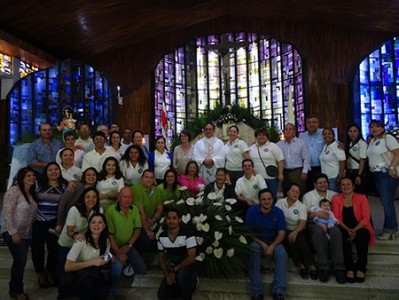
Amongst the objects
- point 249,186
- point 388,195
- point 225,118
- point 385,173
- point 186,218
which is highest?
point 225,118

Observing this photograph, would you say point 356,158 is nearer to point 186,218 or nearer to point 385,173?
point 385,173

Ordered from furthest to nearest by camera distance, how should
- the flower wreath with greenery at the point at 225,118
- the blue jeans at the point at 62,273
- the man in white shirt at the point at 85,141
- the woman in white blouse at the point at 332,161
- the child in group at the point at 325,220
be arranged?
the flower wreath with greenery at the point at 225,118 < the man in white shirt at the point at 85,141 < the woman in white blouse at the point at 332,161 < the child in group at the point at 325,220 < the blue jeans at the point at 62,273

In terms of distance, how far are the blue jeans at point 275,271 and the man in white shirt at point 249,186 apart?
72 centimetres

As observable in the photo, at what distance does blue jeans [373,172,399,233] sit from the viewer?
4.25 m

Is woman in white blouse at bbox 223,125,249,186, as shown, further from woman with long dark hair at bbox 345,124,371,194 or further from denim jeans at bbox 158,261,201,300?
denim jeans at bbox 158,261,201,300

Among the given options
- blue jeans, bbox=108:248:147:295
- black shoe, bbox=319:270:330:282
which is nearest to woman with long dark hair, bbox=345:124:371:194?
black shoe, bbox=319:270:330:282

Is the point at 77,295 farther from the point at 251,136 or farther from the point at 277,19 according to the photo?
the point at 277,19

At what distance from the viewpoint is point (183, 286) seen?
138 inches

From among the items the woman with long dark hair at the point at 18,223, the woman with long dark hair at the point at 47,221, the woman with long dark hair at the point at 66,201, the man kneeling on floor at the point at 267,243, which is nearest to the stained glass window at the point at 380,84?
the man kneeling on floor at the point at 267,243

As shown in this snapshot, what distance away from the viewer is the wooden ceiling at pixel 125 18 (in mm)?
9852

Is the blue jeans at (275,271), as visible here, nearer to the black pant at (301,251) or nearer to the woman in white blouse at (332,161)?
the black pant at (301,251)

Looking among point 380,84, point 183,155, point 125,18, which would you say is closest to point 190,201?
point 183,155

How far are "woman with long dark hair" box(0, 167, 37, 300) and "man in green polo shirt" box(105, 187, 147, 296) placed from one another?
71 centimetres

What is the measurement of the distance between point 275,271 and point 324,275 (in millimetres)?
487
